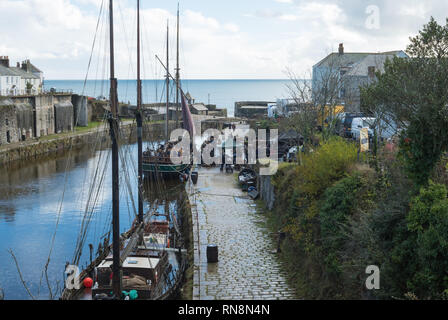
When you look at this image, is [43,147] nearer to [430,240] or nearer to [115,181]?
[115,181]

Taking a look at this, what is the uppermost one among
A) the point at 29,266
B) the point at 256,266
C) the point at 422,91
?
the point at 422,91

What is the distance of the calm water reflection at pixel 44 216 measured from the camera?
75.4 ft

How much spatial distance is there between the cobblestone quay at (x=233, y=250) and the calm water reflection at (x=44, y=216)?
13.3 ft

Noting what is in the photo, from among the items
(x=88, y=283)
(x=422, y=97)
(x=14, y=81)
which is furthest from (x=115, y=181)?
(x=14, y=81)

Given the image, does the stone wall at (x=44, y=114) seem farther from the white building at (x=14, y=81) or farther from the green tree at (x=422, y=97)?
the green tree at (x=422, y=97)

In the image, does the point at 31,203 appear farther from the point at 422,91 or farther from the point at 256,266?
the point at 422,91

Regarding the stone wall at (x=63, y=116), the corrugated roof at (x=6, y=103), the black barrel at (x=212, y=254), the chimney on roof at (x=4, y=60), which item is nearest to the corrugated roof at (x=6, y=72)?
the chimney on roof at (x=4, y=60)

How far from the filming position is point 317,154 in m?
19.9

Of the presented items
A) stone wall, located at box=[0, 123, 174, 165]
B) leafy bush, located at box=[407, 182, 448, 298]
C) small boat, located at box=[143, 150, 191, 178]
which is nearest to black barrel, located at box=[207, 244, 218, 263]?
leafy bush, located at box=[407, 182, 448, 298]

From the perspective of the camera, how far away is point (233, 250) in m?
19.9

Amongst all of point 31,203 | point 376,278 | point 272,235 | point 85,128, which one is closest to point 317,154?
point 272,235

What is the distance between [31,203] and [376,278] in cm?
2901

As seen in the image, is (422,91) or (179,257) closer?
(422,91)
